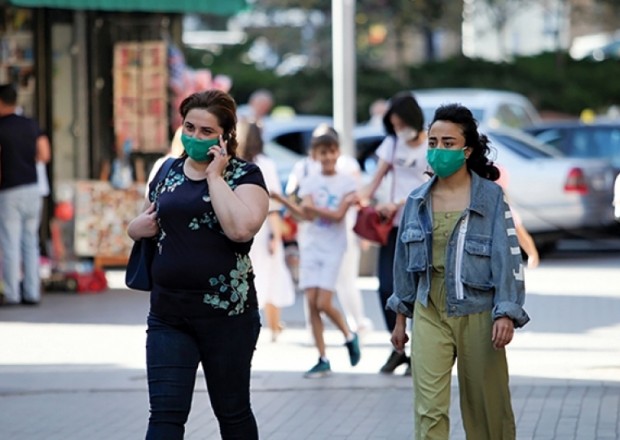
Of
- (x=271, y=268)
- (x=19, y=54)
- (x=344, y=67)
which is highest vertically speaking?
(x=19, y=54)

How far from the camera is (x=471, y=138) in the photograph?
262 inches

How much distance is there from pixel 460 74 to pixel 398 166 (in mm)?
26584

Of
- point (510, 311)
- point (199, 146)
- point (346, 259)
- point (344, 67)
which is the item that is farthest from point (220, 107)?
point (344, 67)

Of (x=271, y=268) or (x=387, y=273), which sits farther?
(x=271, y=268)

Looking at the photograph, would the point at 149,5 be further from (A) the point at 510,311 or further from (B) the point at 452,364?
(A) the point at 510,311

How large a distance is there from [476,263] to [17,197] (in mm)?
8455

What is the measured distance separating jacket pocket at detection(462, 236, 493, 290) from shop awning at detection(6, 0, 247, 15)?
911 centimetres

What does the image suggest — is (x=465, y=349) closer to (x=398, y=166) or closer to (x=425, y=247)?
(x=425, y=247)

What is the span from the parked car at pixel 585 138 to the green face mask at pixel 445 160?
1496 centimetres

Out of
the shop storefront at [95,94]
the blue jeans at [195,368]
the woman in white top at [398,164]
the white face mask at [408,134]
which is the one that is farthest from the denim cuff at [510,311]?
the shop storefront at [95,94]

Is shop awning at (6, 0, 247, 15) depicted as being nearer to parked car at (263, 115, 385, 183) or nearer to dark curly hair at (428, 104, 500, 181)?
parked car at (263, 115, 385, 183)

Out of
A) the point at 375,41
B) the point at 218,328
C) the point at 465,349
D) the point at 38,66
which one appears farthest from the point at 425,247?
the point at 375,41

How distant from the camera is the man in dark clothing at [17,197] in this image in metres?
14.1

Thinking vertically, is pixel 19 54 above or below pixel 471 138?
above
